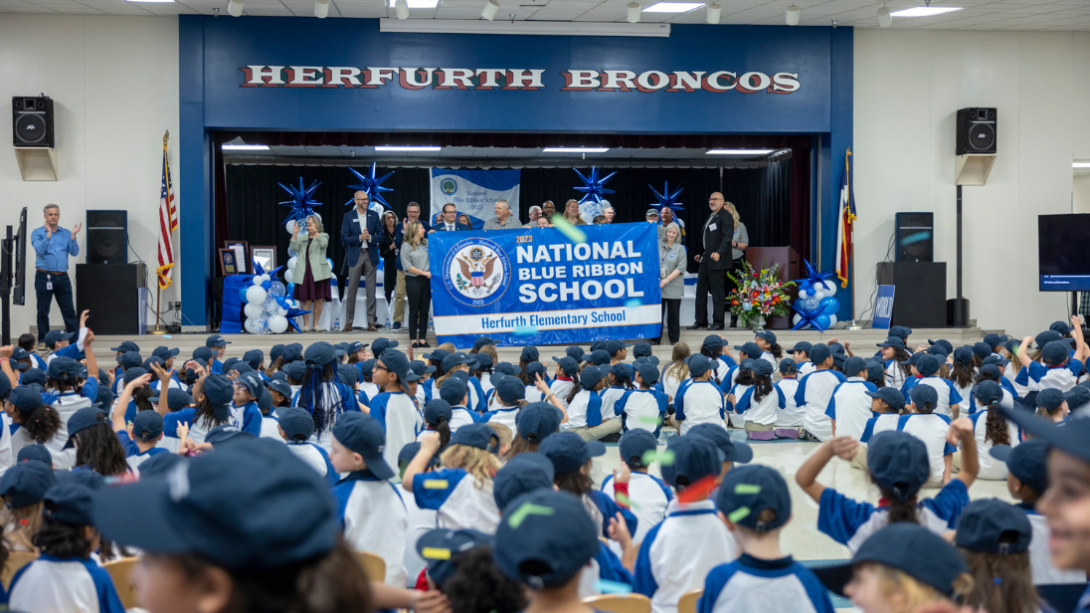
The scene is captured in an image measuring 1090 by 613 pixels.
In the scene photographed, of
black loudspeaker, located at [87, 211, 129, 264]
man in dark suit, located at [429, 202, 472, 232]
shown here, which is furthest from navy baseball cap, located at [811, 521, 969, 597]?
black loudspeaker, located at [87, 211, 129, 264]

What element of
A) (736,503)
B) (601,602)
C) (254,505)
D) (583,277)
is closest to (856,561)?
(736,503)

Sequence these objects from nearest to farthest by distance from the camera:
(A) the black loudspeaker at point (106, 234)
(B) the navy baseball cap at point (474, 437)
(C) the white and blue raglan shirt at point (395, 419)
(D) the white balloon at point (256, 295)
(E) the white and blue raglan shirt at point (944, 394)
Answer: (B) the navy baseball cap at point (474, 437)
(C) the white and blue raglan shirt at point (395, 419)
(E) the white and blue raglan shirt at point (944, 394)
(D) the white balloon at point (256, 295)
(A) the black loudspeaker at point (106, 234)

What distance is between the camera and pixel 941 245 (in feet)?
47.7

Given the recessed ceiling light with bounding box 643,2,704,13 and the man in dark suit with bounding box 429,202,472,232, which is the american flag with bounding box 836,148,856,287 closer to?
the recessed ceiling light with bounding box 643,2,704,13

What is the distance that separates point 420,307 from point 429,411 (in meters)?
6.73

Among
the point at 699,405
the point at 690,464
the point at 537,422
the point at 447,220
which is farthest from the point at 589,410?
the point at 447,220

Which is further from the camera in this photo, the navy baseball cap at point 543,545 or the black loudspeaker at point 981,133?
the black loudspeaker at point 981,133

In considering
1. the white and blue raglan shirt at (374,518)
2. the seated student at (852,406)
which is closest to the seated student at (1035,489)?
the white and blue raglan shirt at (374,518)

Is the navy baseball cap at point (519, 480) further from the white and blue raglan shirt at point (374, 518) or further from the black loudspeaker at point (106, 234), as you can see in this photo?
the black loudspeaker at point (106, 234)

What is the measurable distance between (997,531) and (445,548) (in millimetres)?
→ 1486

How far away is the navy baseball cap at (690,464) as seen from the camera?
3107mm

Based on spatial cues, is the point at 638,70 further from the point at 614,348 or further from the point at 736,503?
the point at 736,503

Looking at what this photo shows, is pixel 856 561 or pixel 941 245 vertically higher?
pixel 941 245

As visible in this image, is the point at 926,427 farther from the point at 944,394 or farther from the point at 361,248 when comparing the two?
the point at 361,248
